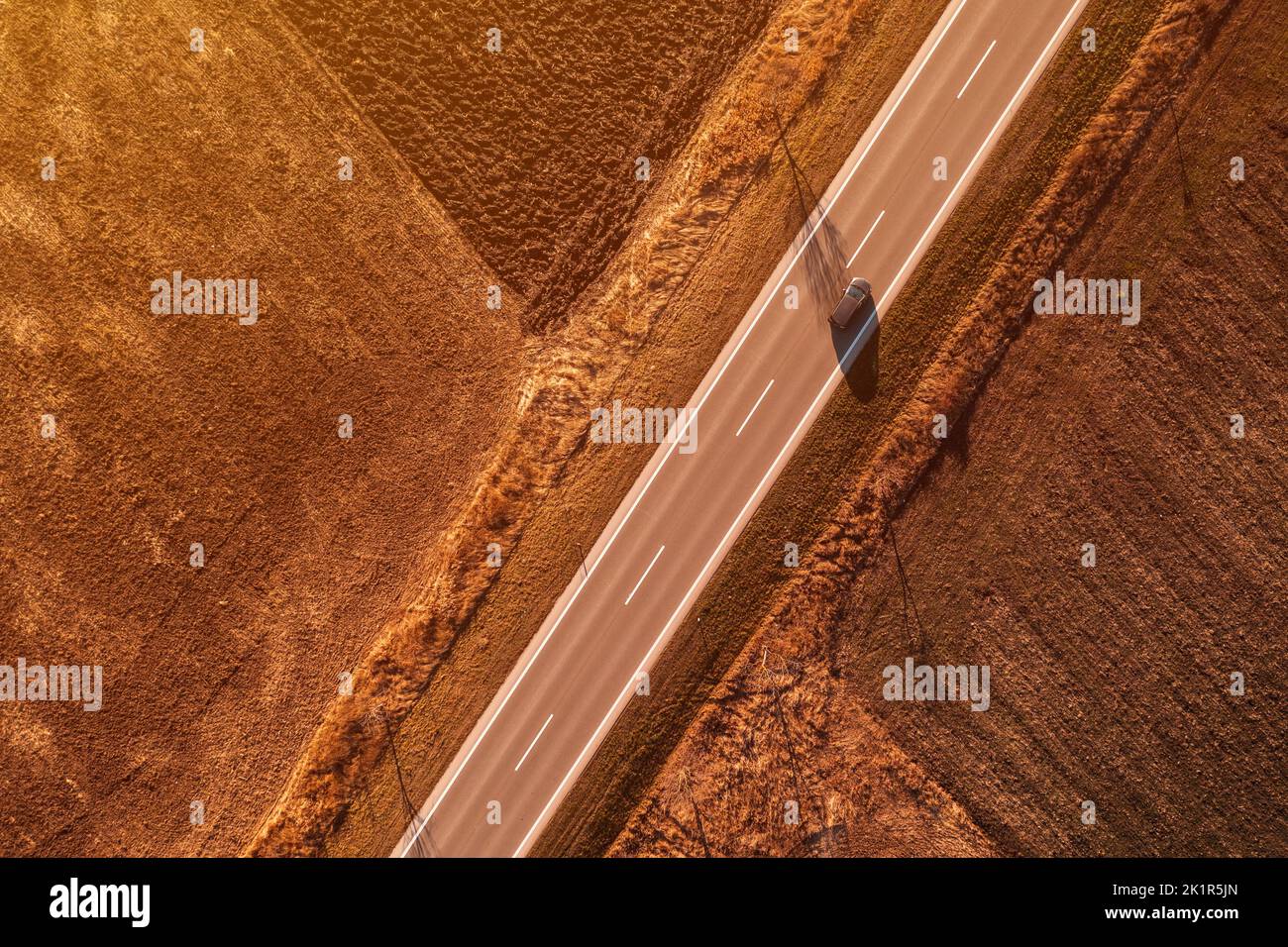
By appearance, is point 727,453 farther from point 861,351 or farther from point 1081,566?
point 1081,566

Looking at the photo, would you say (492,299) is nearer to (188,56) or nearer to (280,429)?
(280,429)

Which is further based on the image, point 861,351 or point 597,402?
point 597,402

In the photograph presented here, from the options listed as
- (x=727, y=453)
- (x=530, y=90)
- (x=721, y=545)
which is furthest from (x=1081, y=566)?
(x=530, y=90)

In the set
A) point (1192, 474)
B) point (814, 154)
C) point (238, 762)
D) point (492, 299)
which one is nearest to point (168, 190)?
point (492, 299)

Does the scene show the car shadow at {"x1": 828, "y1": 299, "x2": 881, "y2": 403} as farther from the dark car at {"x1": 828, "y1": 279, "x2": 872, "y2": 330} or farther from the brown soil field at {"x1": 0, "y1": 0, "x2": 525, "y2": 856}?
the brown soil field at {"x1": 0, "y1": 0, "x2": 525, "y2": 856}

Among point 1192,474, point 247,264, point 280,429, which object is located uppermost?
point 247,264
